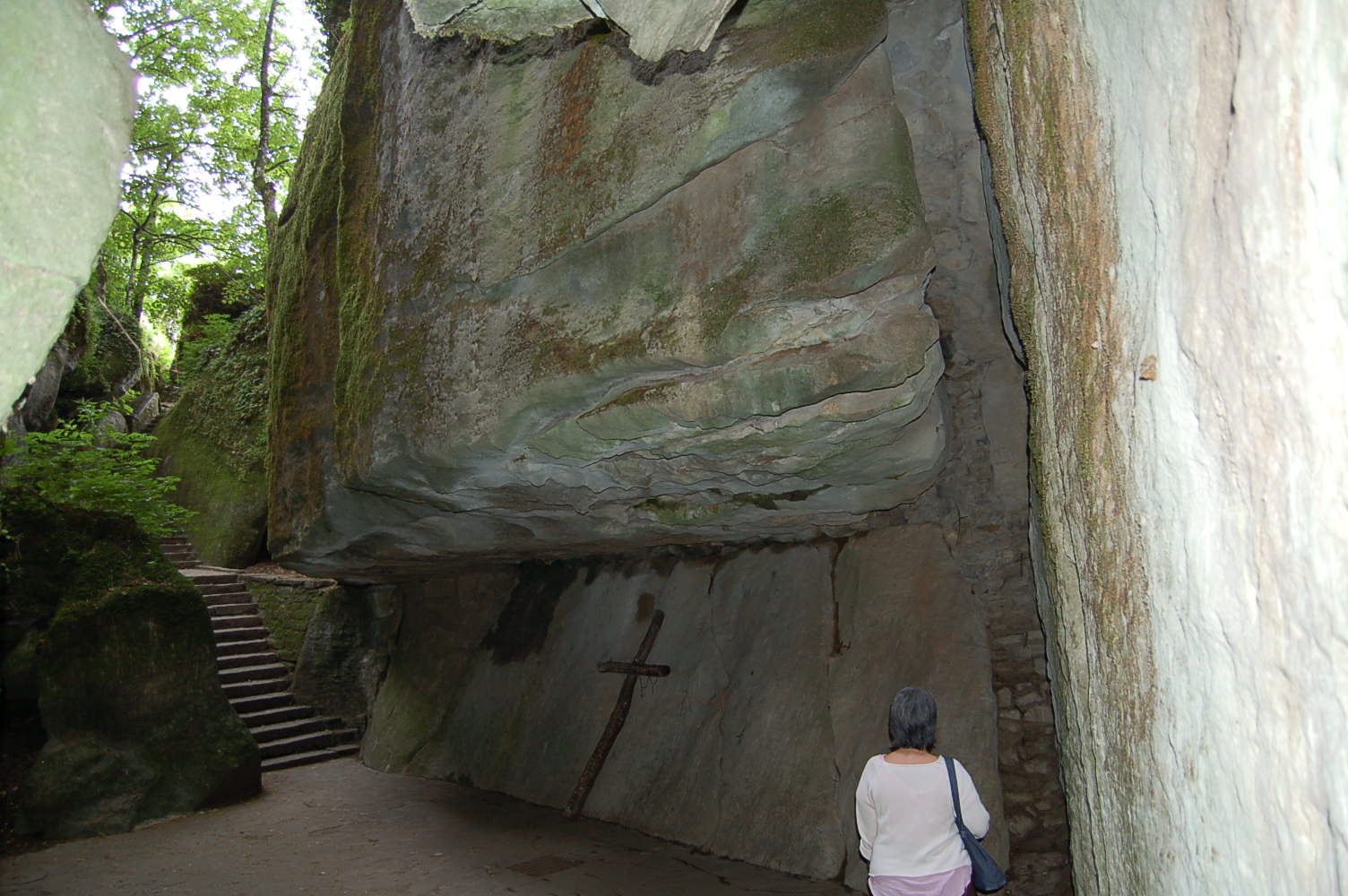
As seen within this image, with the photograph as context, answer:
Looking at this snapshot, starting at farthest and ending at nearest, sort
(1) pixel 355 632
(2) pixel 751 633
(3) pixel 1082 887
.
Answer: (1) pixel 355 632 < (2) pixel 751 633 < (3) pixel 1082 887

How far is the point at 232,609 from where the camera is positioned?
11.9m

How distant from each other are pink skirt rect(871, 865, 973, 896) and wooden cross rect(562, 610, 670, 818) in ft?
14.5

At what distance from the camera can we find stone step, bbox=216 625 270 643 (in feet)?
37.0

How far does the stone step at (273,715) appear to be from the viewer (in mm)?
10156

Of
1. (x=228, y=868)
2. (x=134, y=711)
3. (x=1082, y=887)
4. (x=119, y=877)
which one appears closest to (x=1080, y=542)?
(x=1082, y=887)

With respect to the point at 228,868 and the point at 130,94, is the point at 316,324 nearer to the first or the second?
the point at 228,868

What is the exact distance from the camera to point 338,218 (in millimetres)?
6281

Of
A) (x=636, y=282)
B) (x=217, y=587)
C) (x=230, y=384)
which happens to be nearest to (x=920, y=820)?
(x=636, y=282)

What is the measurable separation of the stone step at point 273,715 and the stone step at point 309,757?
550mm

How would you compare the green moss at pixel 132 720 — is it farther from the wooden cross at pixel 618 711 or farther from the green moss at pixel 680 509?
the green moss at pixel 680 509

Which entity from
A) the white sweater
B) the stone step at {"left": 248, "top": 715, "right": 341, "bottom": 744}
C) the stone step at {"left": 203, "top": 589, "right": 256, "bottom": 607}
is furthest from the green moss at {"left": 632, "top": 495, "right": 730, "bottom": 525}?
the stone step at {"left": 203, "top": 589, "right": 256, "bottom": 607}

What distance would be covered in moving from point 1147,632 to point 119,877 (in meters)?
7.10

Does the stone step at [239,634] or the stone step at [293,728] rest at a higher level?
the stone step at [239,634]

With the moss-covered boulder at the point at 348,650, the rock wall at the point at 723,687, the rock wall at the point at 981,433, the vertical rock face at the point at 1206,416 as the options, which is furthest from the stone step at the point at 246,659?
the vertical rock face at the point at 1206,416
